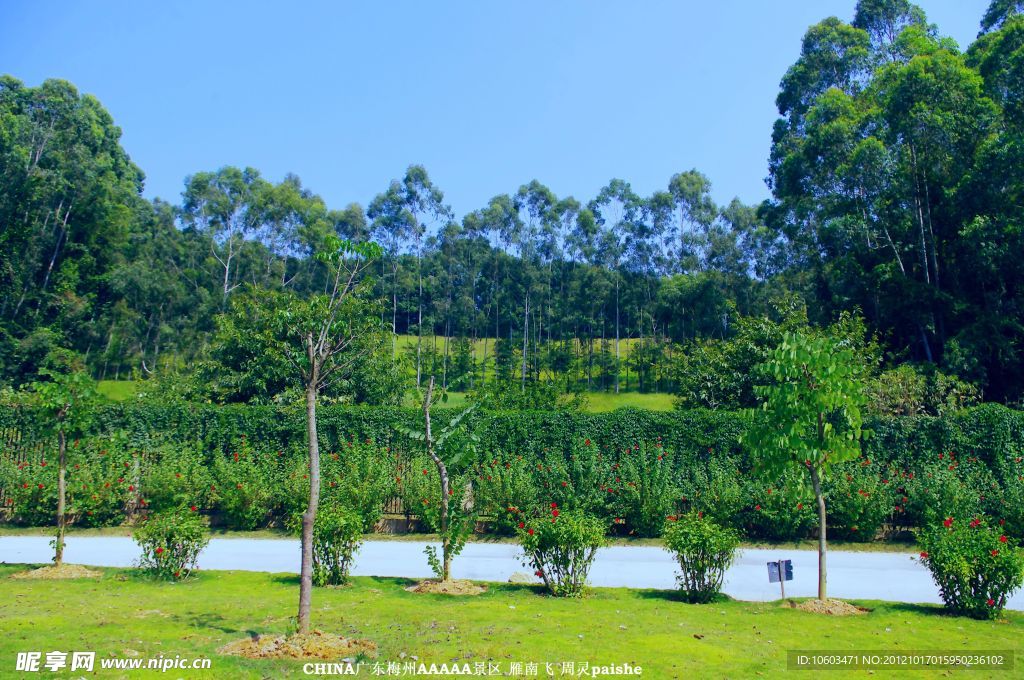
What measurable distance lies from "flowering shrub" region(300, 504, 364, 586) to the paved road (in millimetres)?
1082

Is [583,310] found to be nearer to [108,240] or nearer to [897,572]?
[108,240]

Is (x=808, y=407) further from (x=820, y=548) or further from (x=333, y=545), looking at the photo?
(x=333, y=545)

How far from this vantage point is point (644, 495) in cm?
1352

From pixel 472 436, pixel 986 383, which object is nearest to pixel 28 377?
pixel 472 436

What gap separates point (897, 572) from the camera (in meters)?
10.5

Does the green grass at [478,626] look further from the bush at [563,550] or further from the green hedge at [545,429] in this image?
the green hedge at [545,429]

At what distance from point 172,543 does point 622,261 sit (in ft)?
148

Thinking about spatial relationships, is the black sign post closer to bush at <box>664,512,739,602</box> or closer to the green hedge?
bush at <box>664,512,739,602</box>

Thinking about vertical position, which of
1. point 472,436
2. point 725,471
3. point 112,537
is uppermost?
point 472,436

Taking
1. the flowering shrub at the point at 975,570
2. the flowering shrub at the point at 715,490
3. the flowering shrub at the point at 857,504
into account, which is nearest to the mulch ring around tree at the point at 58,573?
the flowering shrub at the point at 715,490

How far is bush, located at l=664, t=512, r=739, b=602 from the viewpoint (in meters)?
8.21

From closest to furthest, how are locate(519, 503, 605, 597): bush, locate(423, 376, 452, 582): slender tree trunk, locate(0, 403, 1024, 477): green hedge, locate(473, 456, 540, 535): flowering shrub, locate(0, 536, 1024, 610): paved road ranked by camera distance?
1. locate(519, 503, 605, 597): bush
2. locate(423, 376, 452, 582): slender tree trunk
3. locate(0, 536, 1024, 610): paved road
4. locate(473, 456, 540, 535): flowering shrub
5. locate(0, 403, 1024, 477): green hedge

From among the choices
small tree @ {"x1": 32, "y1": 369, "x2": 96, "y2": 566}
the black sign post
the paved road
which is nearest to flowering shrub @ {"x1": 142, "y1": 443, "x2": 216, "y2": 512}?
the paved road

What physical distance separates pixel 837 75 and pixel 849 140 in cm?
1257
